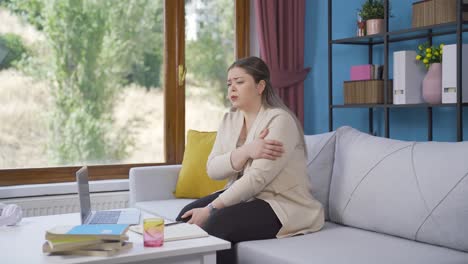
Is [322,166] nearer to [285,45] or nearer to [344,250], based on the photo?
[344,250]

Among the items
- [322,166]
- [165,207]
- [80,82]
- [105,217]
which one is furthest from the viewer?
[80,82]

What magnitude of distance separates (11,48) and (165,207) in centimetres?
141

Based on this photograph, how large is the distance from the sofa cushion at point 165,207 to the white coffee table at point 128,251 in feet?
2.98

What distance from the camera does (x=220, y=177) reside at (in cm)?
263

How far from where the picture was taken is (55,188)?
3.52 meters

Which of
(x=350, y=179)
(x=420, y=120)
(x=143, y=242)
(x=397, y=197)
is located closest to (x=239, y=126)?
(x=350, y=179)

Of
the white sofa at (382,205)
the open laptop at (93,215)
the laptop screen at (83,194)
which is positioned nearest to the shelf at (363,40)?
the white sofa at (382,205)

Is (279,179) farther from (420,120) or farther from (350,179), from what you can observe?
(420,120)

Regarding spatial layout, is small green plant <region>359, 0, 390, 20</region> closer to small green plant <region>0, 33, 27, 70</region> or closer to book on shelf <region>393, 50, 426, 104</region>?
book on shelf <region>393, 50, 426, 104</region>

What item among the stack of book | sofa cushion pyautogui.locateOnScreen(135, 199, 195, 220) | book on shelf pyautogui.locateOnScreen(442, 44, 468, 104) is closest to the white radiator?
sofa cushion pyautogui.locateOnScreen(135, 199, 195, 220)

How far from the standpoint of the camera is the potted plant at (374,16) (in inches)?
133

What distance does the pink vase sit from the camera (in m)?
2.98

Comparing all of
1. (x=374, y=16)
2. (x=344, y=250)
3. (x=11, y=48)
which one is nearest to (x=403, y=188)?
(x=344, y=250)

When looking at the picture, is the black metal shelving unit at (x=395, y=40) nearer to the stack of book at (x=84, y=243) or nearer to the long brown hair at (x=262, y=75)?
the long brown hair at (x=262, y=75)
